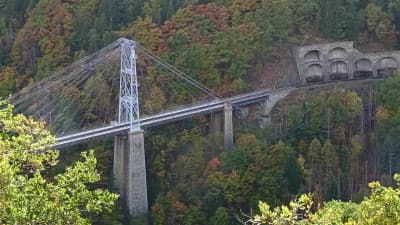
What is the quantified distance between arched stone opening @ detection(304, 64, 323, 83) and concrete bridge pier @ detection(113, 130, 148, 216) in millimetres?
8413

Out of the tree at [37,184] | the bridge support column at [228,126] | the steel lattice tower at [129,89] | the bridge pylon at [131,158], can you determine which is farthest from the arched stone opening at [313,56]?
the tree at [37,184]

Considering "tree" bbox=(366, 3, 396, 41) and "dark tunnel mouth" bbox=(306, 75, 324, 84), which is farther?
"tree" bbox=(366, 3, 396, 41)

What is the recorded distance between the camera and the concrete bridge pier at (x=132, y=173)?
22469 millimetres

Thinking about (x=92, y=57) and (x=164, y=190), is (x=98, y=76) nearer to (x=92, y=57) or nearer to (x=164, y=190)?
(x=92, y=57)

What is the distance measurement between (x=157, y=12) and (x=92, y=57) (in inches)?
158

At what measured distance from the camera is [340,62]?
28375 mm

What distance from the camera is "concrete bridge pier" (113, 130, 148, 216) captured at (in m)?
22.5

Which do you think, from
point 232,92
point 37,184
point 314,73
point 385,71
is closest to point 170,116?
point 232,92

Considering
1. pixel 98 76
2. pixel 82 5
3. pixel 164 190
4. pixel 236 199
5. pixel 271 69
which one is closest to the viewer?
pixel 236 199

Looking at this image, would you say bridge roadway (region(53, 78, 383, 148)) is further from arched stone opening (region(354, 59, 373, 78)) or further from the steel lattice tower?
arched stone opening (region(354, 59, 373, 78))

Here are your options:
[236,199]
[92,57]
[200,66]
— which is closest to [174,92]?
[200,66]

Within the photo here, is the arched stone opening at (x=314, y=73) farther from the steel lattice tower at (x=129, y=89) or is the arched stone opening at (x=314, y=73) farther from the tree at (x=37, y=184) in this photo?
the tree at (x=37, y=184)

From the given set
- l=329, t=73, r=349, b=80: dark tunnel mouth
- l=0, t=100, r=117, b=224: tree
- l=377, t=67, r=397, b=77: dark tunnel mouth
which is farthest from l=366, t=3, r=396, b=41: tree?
l=0, t=100, r=117, b=224: tree

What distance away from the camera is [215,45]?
27.4m
